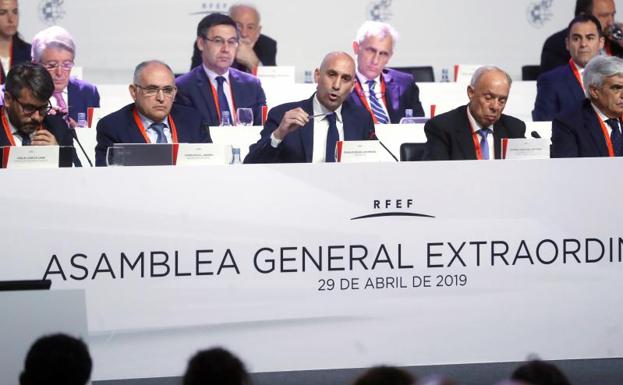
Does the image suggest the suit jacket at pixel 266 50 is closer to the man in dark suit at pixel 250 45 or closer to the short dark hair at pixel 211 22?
the man in dark suit at pixel 250 45

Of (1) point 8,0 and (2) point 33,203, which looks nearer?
(2) point 33,203

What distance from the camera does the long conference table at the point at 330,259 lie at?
205 inches

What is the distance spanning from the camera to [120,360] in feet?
17.2

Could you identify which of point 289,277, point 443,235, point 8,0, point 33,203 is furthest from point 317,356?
point 8,0

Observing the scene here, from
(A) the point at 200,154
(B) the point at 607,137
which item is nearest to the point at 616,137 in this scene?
(B) the point at 607,137

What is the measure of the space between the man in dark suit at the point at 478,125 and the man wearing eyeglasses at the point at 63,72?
2628mm

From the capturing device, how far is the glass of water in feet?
25.1

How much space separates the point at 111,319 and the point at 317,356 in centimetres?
84

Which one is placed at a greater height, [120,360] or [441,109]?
[441,109]

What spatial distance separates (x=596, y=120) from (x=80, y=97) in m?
3.38

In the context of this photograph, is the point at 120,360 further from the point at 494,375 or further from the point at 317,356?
the point at 494,375

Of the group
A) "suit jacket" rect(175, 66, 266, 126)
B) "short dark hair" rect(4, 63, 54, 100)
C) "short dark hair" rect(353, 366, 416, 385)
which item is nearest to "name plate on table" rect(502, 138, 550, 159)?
"short dark hair" rect(4, 63, 54, 100)

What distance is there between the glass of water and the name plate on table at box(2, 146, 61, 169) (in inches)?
96.5

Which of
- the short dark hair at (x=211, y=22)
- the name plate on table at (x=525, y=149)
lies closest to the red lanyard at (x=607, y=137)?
the name plate on table at (x=525, y=149)
